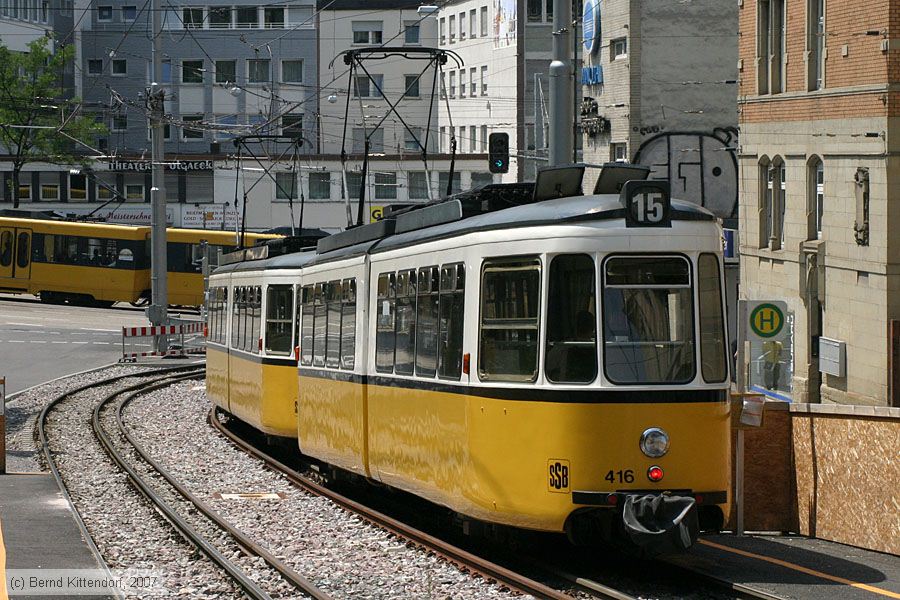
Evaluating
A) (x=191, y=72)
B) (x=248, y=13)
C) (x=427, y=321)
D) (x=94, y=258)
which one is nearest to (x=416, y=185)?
(x=191, y=72)

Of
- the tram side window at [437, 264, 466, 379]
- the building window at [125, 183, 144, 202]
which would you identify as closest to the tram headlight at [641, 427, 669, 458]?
the tram side window at [437, 264, 466, 379]

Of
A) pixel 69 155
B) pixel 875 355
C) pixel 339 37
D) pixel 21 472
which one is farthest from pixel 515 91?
pixel 21 472

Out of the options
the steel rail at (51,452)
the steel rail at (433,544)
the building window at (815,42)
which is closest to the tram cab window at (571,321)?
the steel rail at (433,544)

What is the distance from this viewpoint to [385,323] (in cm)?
1370

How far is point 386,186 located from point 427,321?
57.3 metres

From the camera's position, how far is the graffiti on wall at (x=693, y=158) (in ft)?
131

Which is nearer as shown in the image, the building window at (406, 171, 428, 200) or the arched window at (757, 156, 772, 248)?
the arched window at (757, 156, 772, 248)

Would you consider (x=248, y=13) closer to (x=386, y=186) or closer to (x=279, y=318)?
(x=386, y=186)

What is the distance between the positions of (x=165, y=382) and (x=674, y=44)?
1577 cm

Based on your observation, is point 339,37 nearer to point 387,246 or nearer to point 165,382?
point 165,382

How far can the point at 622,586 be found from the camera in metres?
10.5

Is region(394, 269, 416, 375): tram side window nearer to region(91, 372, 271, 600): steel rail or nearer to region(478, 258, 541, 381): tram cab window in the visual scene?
region(478, 258, 541, 381): tram cab window

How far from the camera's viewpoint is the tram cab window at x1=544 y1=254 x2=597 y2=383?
10477 mm

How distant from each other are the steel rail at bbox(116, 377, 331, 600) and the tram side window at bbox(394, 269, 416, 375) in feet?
6.15
